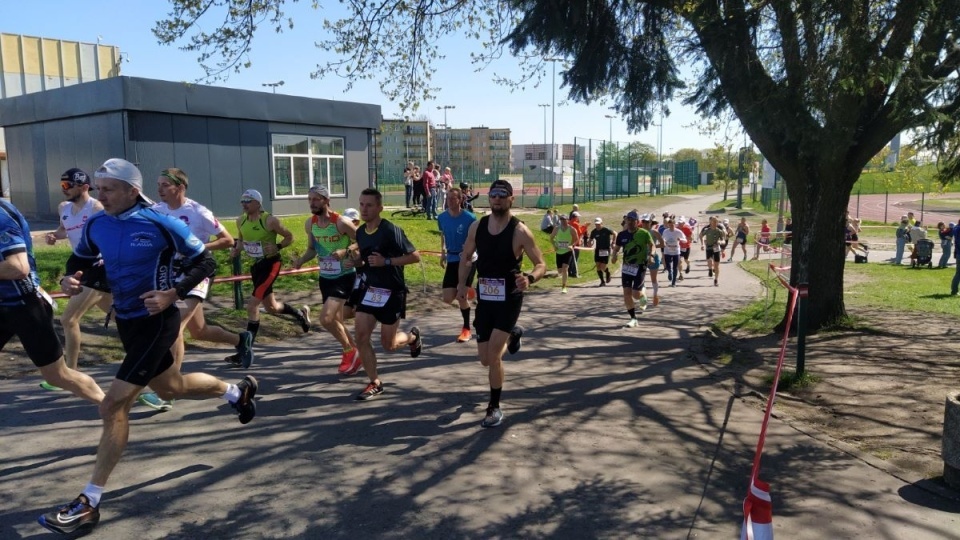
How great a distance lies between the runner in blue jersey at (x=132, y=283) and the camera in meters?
4.10

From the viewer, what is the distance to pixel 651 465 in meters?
5.08

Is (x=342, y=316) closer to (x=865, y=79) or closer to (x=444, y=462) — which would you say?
(x=444, y=462)

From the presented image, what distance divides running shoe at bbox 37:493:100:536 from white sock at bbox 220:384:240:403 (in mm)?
1274

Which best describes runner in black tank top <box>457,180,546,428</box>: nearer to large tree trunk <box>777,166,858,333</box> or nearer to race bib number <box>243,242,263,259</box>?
race bib number <box>243,242,263,259</box>

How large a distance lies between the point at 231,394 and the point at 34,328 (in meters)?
1.34

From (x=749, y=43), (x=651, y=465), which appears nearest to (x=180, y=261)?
(x=651, y=465)

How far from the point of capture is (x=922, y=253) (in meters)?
22.4

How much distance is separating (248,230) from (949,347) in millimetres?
8829

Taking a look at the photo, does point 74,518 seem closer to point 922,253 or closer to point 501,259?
point 501,259

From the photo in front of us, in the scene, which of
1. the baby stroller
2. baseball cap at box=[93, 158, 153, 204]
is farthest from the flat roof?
the baby stroller

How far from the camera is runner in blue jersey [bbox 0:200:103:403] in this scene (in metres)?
4.52

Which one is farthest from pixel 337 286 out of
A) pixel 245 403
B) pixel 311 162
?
pixel 311 162

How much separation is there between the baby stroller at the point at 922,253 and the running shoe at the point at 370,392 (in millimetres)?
21752

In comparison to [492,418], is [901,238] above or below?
above
